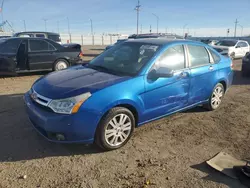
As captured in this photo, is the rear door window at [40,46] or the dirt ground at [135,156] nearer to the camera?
the dirt ground at [135,156]

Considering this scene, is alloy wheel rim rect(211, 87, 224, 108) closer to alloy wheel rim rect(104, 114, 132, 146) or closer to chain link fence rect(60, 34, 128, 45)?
alloy wheel rim rect(104, 114, 132, 146)

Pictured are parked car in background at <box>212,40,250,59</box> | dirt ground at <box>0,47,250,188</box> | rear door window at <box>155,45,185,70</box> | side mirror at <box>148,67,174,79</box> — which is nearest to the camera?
dirt ground at <box>0,47,250,188</box>

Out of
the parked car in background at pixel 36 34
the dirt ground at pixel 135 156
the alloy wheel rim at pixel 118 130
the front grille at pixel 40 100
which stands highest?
the parked car in background at pixel 36 34

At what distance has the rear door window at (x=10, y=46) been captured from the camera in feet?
27.9

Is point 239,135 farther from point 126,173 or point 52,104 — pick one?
point 52,104

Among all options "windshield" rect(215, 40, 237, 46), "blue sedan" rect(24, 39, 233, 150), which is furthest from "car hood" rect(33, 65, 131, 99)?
"windshield" rect(215, 40, 237, 46)

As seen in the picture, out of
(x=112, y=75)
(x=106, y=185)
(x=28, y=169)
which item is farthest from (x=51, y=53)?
(x=106, y=185)

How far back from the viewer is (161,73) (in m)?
3.80

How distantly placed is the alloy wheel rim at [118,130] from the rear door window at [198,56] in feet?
6.14

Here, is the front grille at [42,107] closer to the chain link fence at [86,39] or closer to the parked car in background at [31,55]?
the parked car in background at [31,55]

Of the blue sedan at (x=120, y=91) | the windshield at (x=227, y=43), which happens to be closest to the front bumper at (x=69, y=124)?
the blue sedan at (x=120, y=91)

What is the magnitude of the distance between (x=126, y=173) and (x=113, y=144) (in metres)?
0.62

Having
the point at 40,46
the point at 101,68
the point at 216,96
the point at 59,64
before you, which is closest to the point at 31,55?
the point at 40,46

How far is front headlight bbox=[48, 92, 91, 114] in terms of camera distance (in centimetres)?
316
